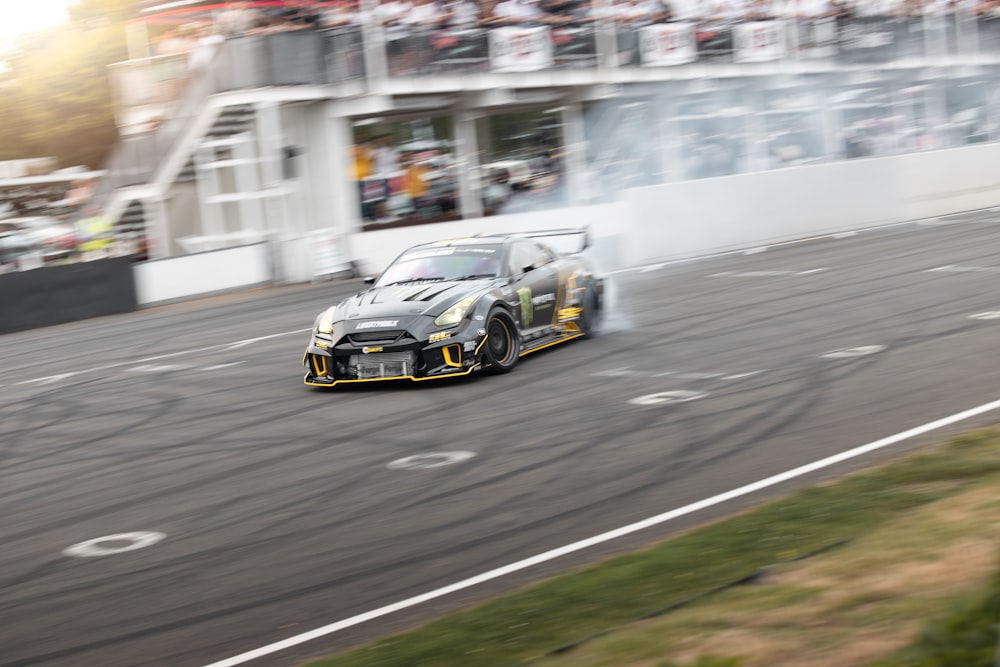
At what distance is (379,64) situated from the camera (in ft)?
87.1

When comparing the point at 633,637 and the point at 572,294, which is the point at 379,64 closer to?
the point at 572,294

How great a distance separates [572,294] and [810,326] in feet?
8.09

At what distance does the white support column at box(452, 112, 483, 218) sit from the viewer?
30.7m

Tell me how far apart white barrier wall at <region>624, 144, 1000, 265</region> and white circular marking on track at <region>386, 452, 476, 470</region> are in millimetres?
14136

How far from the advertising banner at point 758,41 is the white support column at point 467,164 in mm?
7790

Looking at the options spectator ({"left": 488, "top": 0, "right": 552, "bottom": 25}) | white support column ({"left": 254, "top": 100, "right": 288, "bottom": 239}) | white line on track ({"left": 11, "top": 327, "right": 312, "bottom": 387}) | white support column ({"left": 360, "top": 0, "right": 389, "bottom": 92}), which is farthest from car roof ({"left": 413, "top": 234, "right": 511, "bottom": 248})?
spectator ({"left": 488, "top": 0, "right": 552, "bottom": 25})

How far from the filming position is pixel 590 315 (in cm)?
1375

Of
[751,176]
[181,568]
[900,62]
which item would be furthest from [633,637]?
[900,62]

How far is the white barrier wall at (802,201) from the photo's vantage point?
2302 cm

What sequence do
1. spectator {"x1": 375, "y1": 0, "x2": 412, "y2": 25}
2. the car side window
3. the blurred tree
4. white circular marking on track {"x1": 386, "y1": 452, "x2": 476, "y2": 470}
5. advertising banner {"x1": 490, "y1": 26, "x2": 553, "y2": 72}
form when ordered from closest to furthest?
white circular marking on track {"x1": 386, "y1": 452, "x2": 476, "y2": 470} → the car side window → spectator {"x1": 375, "y1": 0, "x2": 412, "y2": 25} → advertising banner {"x1": 490, "y1": 26, "x2": 553, "y2": 72} → the blurred tree

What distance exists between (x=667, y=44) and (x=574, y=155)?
11.9 feet

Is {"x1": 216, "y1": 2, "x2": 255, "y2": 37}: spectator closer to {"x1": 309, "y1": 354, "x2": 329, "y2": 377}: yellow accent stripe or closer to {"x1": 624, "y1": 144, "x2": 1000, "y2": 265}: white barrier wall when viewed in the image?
{"x1": 624, "y1": 144, "x2": 1000, "y2": 265}: white barrier wall

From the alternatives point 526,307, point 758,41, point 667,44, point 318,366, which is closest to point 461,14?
point 667,44

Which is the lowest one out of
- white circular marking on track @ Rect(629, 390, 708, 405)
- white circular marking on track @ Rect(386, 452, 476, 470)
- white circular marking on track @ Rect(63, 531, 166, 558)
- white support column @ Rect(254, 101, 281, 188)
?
white circular marking on track @ Rect(629, 390, 708, 405)
